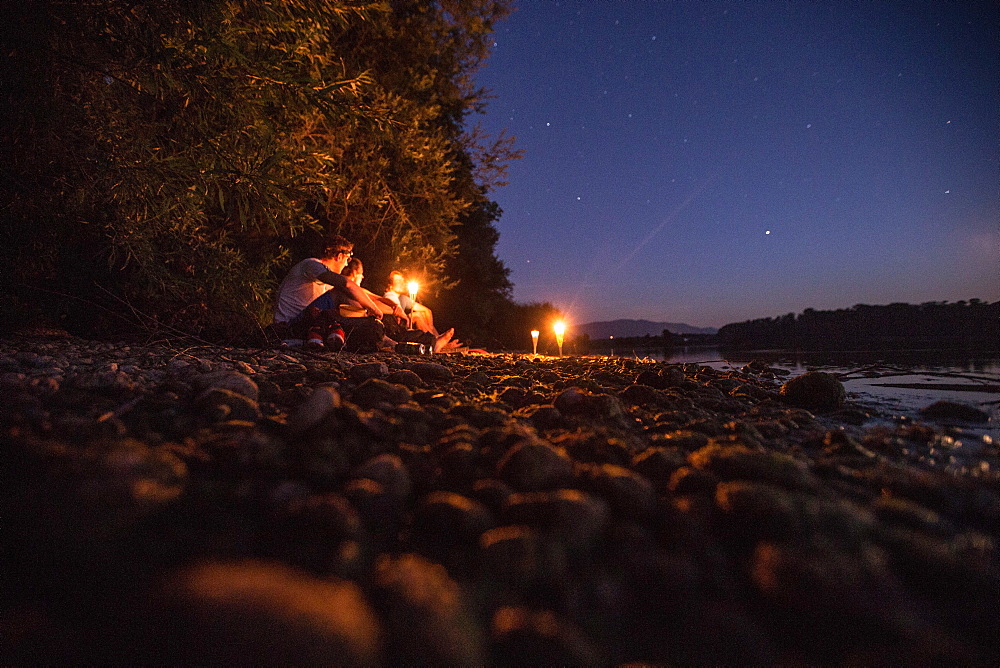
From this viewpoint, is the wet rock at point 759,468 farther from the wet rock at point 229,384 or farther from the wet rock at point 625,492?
the wet rock at point 229,384

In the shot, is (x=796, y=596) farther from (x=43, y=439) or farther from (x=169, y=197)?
(x=169, y=197)

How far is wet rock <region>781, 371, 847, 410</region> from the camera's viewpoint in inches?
124

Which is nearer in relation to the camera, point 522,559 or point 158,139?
point 522,559

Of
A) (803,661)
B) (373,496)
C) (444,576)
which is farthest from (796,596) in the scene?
(373,496)

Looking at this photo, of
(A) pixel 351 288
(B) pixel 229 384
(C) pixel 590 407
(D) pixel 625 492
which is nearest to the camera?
(D) pixel 625 492

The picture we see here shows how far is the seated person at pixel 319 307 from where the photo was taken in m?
6.69

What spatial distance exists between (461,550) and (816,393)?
11.0 feet

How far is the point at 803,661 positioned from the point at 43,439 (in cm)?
191

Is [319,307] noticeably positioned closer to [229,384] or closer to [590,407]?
[229,384]

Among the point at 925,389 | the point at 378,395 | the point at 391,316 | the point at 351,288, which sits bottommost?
the point at 925,389

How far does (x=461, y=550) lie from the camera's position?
3.03 ft

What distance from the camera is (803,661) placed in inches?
27.6

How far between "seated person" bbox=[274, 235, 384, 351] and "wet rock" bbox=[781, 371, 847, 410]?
5.50m

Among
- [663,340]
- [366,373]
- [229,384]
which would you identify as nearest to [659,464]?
[229,384]
